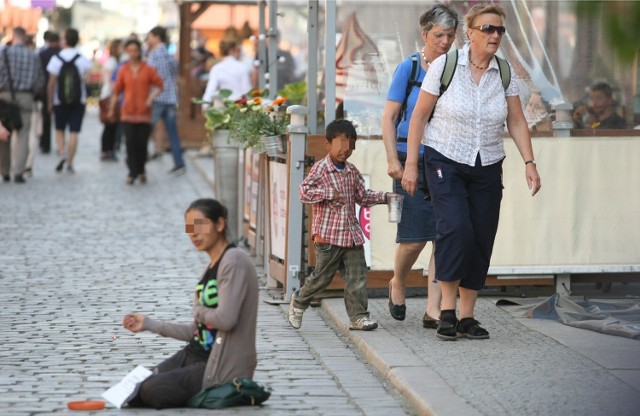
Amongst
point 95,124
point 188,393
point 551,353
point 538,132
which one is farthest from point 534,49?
point 95,124

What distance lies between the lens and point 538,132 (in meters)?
9.08

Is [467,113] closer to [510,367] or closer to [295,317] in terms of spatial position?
[510,367]

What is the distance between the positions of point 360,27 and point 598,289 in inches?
99.9

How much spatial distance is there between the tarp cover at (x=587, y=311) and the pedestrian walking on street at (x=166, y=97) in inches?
502

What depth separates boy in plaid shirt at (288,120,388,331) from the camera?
290 inches

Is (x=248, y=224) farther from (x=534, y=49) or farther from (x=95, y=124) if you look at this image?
(x=95, y=124)

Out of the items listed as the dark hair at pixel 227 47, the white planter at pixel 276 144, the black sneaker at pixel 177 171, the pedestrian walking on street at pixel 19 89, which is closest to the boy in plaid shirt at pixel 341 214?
the white planter at pixel 276 144

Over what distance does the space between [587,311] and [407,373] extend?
2.35 meters

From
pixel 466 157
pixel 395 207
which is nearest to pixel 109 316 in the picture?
pixel 395 207

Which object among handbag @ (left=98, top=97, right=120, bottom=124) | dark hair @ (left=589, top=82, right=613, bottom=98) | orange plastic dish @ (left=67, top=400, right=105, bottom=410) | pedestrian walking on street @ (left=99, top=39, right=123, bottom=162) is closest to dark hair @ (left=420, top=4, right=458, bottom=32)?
dark hair @ (left=589, top=82, right=613, bottom=98)

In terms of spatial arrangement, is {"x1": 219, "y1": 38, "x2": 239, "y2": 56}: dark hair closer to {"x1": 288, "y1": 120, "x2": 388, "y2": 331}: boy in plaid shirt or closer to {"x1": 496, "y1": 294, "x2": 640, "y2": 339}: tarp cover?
{"x1": 496, "y1": 294, "x2": 640, "y2": 339}: tarp cover

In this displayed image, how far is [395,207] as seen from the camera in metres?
7.20

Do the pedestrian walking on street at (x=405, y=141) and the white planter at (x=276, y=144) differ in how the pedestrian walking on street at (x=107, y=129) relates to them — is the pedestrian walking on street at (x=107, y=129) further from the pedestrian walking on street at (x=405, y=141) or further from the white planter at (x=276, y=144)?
the pedestrian walking on street at (x=405, y=141)

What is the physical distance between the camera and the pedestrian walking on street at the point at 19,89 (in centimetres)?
1866
